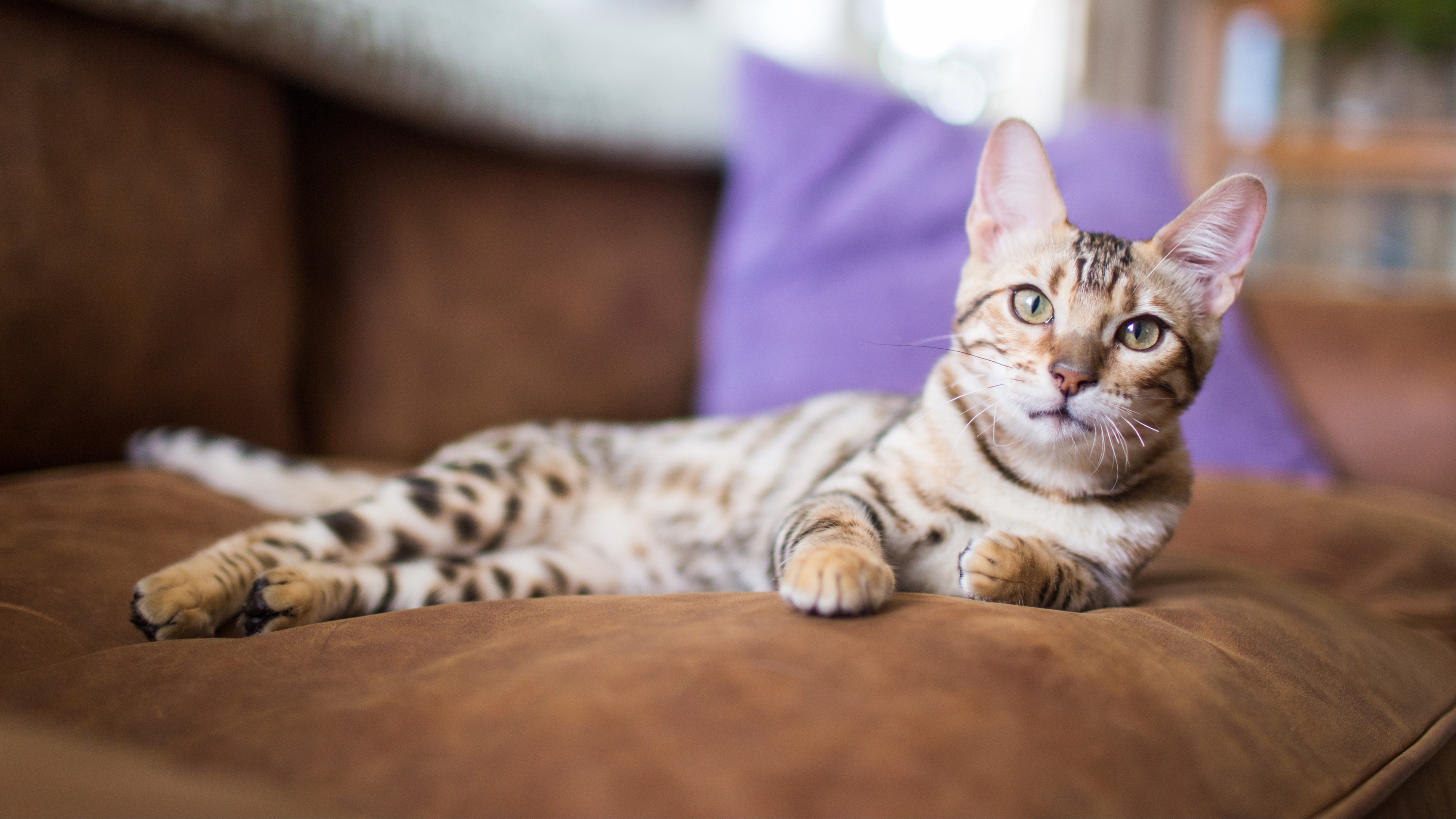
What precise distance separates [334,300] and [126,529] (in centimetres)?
71

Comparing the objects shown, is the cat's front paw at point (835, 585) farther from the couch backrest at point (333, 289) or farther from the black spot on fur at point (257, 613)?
the couch backrest at point (333, 289)

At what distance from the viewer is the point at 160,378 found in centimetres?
130

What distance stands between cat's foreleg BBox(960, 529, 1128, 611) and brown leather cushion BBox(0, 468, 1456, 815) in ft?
0.20

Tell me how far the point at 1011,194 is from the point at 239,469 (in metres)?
1.16

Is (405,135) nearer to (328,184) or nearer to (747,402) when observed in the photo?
(328,184)

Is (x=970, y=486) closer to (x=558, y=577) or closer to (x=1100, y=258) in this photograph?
(x=1100, y=258)

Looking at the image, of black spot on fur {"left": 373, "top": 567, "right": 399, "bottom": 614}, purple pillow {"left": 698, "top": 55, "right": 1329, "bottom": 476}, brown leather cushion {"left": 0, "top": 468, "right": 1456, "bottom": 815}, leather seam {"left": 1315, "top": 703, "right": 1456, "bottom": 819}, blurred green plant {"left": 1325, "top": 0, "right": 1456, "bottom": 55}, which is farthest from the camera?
blurred green plant {"left": 1325, "top": 0, "right": 1456, "bottom": 55}

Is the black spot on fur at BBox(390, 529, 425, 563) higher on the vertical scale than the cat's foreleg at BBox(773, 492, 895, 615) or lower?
lower

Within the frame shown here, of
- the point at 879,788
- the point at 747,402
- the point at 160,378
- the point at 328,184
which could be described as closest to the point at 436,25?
the point at 328,184

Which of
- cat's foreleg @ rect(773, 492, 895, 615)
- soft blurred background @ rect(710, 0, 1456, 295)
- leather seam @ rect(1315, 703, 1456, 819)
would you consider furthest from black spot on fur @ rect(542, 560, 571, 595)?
soft blurred background @ rect(710, 0, 1456, 295)

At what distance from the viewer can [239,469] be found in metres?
1.25

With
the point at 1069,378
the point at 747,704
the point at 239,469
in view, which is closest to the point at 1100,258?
the point at 1069,378

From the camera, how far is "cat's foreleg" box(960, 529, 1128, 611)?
816 mm

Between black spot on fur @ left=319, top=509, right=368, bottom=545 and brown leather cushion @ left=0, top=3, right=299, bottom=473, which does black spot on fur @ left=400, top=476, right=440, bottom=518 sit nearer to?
black spot on fur @ left=319, top=509, right=368, bottom=545
